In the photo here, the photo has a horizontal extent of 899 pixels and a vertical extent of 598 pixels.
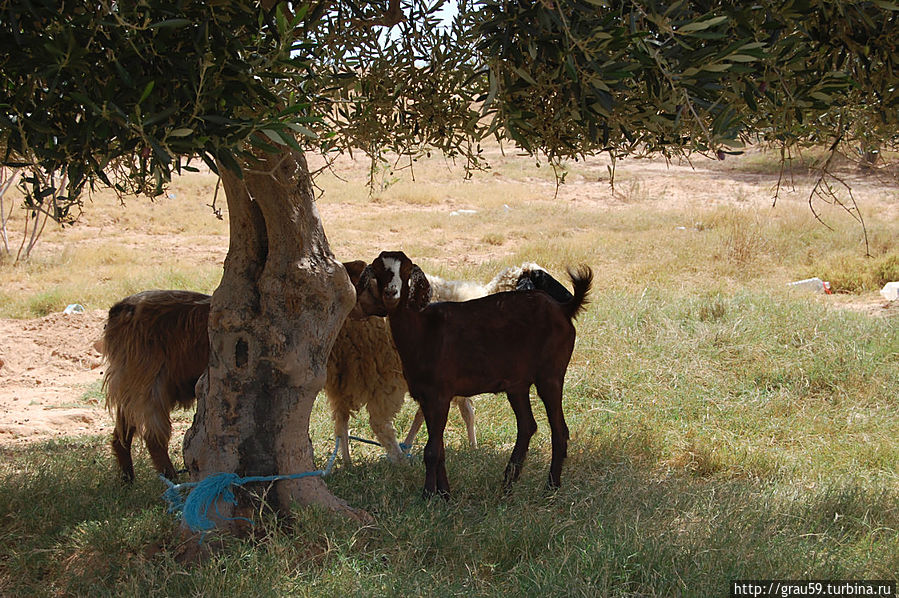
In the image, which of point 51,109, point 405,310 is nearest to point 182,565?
point 405,310

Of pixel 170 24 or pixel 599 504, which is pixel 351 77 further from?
pixel 599 504

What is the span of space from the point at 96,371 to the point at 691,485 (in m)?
6.73

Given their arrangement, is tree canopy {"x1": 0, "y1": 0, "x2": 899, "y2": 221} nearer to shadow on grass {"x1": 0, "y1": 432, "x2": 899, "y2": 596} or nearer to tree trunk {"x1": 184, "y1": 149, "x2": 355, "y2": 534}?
tree trunk {"x1": 184, "y1": 149, "x2": 355, "y2": 534}

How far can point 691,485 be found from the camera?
193 inches

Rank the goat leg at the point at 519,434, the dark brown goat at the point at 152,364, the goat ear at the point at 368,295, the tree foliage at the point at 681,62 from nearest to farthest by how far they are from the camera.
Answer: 1. the tree foliage at the point at 681,62
2. the goat ear at the point at 368,295
3. the goat leg at the point at 519,434
4. the dark brown goat at the point at 152,364

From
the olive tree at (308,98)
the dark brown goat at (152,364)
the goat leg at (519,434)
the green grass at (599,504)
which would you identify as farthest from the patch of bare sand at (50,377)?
the goat leg at (519,434)

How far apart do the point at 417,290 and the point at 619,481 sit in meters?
1.73

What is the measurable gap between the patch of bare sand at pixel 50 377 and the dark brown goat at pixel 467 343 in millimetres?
3584

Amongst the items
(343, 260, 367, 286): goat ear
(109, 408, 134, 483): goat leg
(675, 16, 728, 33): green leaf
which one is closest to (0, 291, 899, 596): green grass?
(109, 408, 134, 483): goat leg

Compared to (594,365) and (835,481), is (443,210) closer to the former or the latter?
(594,365)

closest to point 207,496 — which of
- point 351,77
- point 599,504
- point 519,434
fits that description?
point 519,434

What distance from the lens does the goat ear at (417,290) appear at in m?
4.61

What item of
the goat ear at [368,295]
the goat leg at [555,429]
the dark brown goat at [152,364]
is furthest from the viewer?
the dark brown goat at [152,364]

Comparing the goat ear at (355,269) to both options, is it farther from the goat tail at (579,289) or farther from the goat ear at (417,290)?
the goat tail at (579,289)
